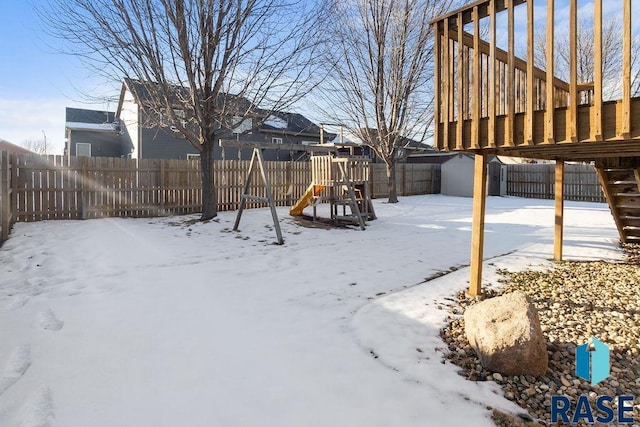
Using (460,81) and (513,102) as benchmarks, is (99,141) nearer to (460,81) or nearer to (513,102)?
(460,81)

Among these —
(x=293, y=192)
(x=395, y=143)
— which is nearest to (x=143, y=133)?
(x=293, y=192)

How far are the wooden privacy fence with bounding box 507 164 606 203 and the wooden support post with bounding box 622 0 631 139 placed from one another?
17116 mm

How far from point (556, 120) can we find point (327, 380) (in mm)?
2718

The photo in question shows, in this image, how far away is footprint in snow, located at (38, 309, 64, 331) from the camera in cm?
335

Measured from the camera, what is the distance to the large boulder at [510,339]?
257 cm

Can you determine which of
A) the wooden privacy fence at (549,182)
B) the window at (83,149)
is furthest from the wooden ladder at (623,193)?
the window at (83,149)

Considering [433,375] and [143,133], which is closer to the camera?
[433,375]

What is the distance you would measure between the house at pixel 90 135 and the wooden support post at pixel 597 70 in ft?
78.3

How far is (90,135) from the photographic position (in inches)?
909

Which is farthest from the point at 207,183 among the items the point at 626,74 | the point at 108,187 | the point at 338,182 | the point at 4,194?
the point at 626,74

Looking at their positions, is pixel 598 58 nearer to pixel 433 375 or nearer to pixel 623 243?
pixel 433 375

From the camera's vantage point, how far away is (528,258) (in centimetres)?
602

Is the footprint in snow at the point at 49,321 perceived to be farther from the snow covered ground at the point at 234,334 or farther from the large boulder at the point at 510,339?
the large boulder at the point at 510,339

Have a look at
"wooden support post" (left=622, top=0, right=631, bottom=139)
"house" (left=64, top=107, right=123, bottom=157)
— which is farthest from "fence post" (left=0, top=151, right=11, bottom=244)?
"house" (left=64, top=107, right=123, bottom=157)
